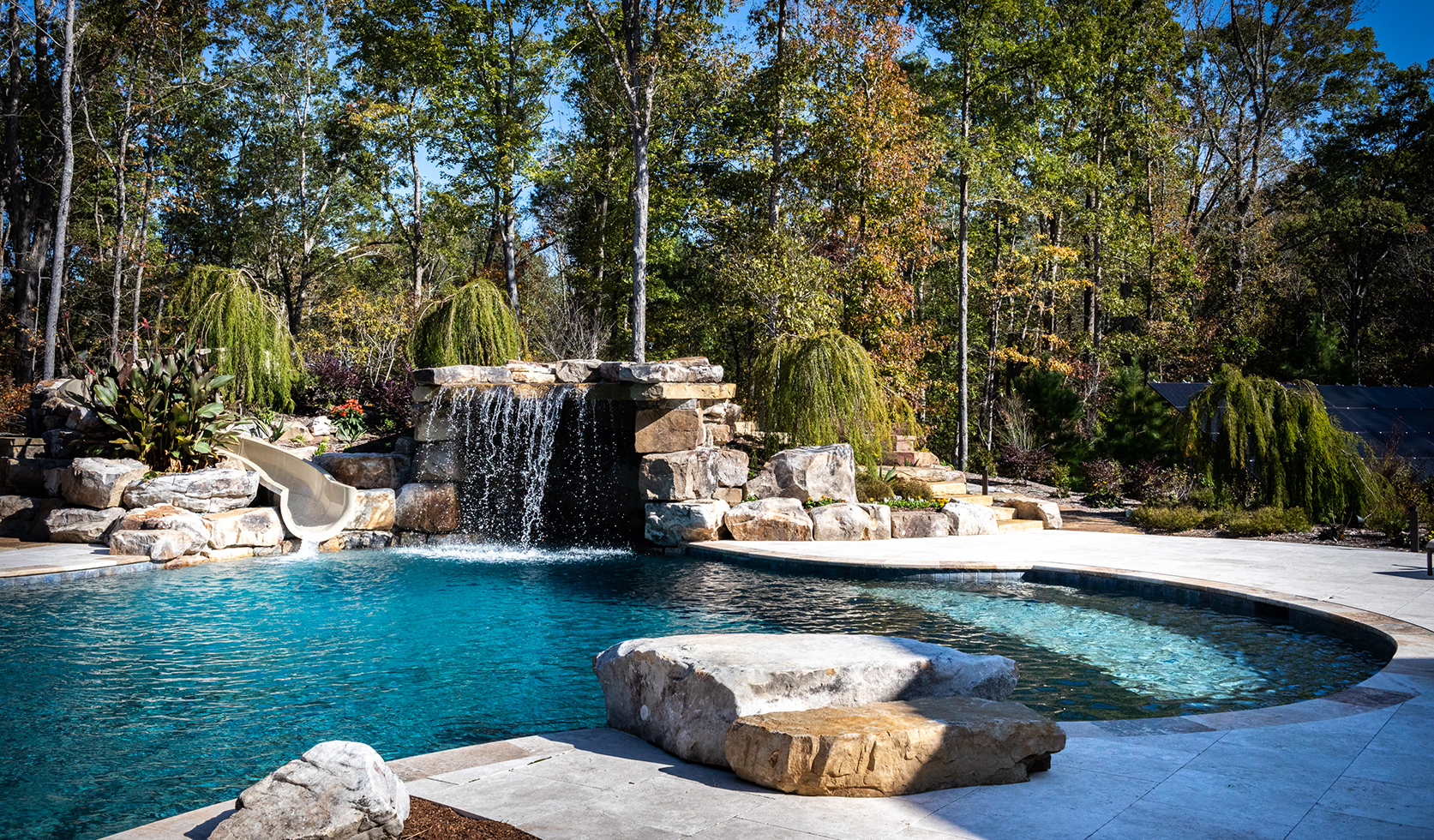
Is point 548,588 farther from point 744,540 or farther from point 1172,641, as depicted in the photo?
point 1172,641

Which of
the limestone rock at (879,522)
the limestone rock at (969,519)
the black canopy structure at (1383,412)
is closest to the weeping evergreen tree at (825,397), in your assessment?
the limestone rock at (879,522)

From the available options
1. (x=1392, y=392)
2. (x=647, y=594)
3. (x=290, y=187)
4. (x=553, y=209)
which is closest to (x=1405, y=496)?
(x=1392, y=392)

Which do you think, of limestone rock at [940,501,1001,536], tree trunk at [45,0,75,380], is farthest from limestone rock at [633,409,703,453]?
tree trunk at [45,0,75,380]

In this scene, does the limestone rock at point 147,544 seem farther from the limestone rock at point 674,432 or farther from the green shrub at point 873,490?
the green shrub at point 873,490

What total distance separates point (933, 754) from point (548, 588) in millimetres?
4961

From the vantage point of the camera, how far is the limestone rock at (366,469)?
9.98 meters

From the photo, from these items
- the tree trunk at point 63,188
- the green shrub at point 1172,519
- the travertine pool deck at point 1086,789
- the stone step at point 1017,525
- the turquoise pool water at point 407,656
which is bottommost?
the turquoise pool water at point 407,656

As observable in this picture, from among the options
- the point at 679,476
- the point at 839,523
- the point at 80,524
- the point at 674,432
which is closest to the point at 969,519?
the point at 839,523

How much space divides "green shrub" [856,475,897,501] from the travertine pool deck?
20.7ft

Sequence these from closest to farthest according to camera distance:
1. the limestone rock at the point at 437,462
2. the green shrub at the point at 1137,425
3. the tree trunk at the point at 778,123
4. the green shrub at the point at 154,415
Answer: the green shrub at the point at 154,415 < the limestone rock at the point at 437,462 < the green shrub at the point at 1137,425 < the tree trunk at the point at 778,123

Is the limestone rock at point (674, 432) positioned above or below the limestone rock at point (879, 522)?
above

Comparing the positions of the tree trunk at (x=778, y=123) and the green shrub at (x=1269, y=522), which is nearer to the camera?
the green shrub at (x=1269, y=522)

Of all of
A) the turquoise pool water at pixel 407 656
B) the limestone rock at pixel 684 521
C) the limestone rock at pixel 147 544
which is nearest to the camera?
the turquoise pool water at pixel 407 656

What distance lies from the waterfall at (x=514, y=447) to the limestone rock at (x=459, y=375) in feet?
0.38
